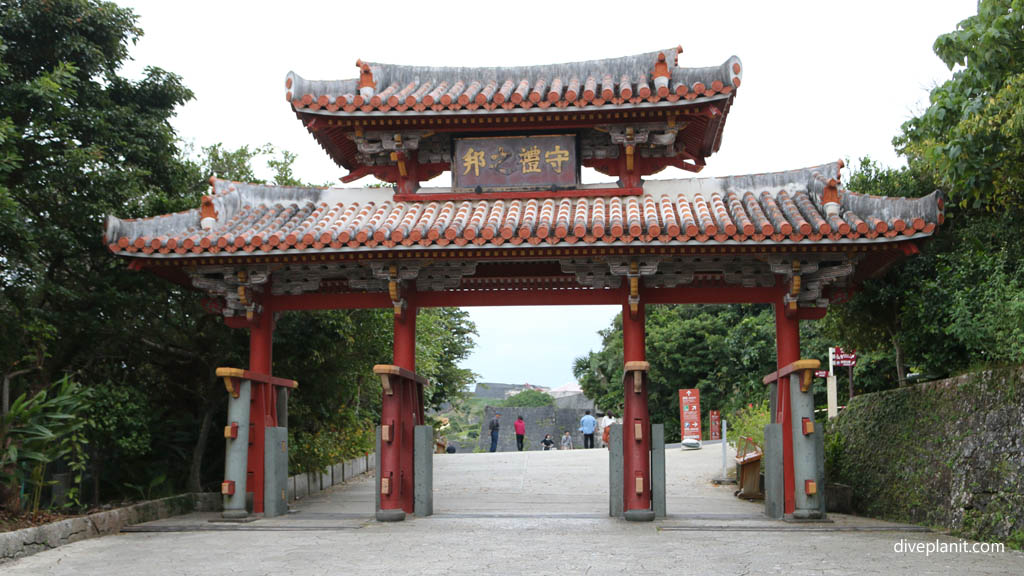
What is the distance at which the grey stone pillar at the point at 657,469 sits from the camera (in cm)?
955

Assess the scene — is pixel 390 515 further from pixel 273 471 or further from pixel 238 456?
pixel 238 456

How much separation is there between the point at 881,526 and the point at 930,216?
322 cm

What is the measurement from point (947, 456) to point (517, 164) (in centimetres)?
593

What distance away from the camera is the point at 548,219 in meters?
9.95

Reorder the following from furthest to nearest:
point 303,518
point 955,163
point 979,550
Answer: point 303,518, point 955,163, point 979,550

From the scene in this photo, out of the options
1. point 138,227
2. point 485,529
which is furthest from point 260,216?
point 485,529

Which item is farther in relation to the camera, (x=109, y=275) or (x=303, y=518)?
(x=109, y=275)

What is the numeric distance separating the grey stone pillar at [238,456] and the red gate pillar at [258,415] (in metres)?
0.26

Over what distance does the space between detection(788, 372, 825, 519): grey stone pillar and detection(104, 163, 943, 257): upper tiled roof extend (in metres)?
1.68

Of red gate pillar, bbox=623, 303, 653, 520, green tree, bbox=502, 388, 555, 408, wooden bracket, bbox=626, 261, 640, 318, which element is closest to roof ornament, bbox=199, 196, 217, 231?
wooden bracket, bbox=626, 261, 640, 318

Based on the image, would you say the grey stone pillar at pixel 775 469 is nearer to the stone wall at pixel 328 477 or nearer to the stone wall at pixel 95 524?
the stone wall at pixel 328 477

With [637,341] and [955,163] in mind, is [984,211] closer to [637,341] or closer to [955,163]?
[955,163]

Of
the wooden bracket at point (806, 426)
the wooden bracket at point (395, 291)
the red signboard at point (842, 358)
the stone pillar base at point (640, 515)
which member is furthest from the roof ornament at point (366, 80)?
the red signboard at point (842, 358)

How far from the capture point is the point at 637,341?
10.2 m
